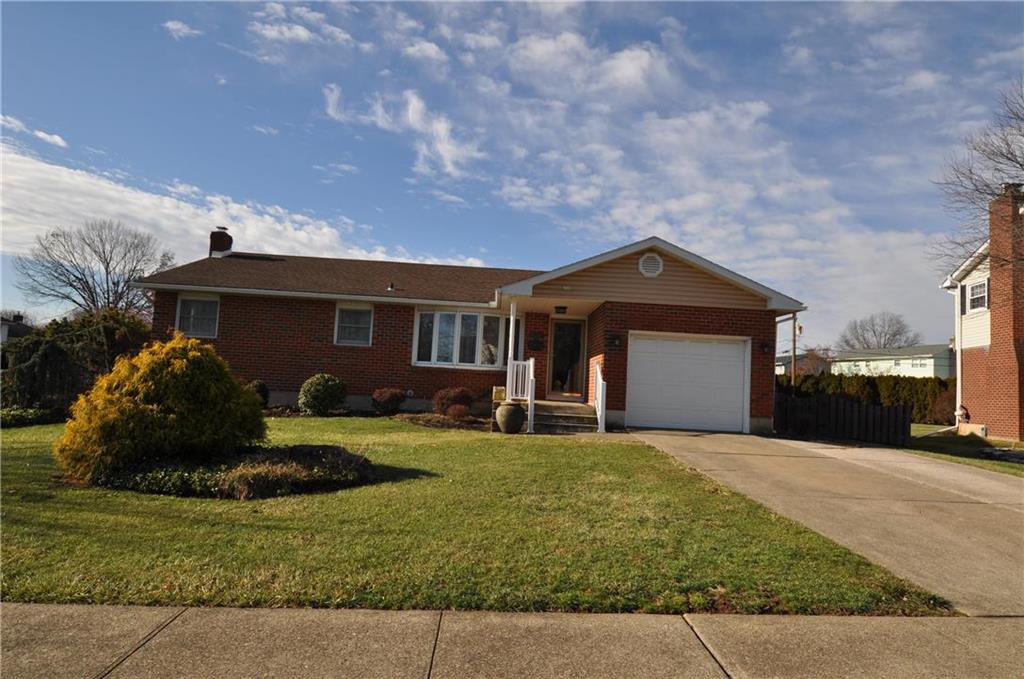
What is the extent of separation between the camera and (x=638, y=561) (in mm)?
4938

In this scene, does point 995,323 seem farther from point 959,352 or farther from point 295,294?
point 295,294

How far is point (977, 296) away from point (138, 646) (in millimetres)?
25497

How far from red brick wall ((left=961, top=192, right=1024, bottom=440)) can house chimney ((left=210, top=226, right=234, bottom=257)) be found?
23.5 metres

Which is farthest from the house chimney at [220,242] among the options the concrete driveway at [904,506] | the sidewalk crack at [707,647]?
the sidewalk crack at [707,647]

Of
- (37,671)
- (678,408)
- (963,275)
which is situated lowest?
(37,671)

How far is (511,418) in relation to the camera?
13.4m

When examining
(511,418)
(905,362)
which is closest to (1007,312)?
(511,418)

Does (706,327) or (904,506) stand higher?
(706,327)

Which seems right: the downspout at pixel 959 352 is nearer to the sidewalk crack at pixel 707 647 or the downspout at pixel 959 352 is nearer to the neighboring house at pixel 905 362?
the neighboring house at pixel 905 362

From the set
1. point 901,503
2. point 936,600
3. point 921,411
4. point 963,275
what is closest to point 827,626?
point 936,600

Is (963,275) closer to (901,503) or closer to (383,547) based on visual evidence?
(901,503)

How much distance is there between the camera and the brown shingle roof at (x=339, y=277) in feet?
57.6

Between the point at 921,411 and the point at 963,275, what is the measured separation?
29.3 ft

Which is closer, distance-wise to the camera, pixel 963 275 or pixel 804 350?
pixel 963 275
